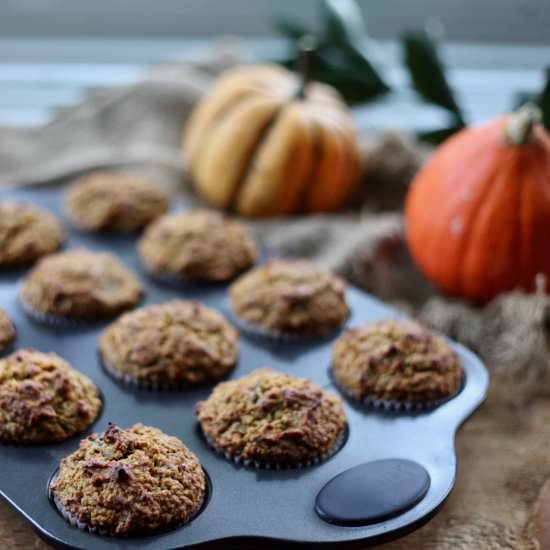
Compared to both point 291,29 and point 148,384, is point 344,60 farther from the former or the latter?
point 148,384

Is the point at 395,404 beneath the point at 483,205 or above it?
beneath

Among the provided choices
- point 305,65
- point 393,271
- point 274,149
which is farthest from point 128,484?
point 305,65

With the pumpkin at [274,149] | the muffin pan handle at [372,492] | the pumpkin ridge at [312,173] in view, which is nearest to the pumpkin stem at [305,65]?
the pumpkin at [274,149]

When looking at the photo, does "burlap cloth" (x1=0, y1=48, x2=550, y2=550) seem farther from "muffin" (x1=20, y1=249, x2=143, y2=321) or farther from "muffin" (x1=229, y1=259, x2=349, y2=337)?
"muffin" (x1=20, y1=249, x2=143, y2=321)

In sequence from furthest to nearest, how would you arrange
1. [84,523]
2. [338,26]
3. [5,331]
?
[338,26] < [5,331] < [84,523]

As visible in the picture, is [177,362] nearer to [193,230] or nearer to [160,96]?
[193,230]

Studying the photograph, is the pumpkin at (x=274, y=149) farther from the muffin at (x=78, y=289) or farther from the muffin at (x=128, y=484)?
the muffin at (x=128, y=484)

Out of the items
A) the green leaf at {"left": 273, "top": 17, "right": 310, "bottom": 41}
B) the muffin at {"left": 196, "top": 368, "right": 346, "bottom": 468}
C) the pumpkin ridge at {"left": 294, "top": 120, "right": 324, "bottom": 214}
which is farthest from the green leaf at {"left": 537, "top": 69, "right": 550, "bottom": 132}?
the muffin at {"left": 196, "top": 368, "right": 346, "bottom": 468}
